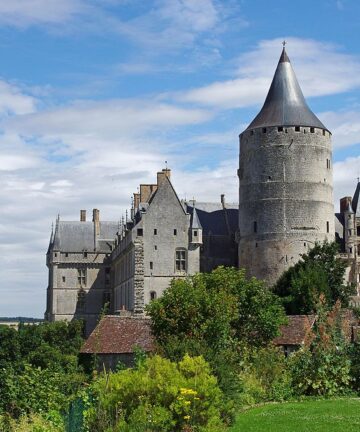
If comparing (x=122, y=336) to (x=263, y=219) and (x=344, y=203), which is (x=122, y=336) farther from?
(x=344, y=203)

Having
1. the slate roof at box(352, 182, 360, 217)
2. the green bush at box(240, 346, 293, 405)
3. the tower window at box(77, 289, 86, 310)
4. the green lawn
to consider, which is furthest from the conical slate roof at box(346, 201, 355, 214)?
the green lawn

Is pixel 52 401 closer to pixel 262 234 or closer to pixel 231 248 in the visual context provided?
pixel 262 234

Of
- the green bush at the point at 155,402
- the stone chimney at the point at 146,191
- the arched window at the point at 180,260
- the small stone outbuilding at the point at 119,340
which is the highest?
the stone chimney at the point at 146,191

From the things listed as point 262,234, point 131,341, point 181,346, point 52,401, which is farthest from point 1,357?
point 52,401

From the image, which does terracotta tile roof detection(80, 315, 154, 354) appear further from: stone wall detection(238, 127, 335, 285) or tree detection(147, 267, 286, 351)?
stone wall detection(238, 127, 335, 285)

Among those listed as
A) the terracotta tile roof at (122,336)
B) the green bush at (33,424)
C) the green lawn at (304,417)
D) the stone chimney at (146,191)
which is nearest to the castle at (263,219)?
the stone chimney at (146,191)

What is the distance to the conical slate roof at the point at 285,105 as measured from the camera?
6369 cm

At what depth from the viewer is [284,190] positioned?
62344 mm

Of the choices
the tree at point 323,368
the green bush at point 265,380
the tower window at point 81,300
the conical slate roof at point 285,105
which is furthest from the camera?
the tower window at point 81,300

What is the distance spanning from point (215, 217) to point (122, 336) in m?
36.9

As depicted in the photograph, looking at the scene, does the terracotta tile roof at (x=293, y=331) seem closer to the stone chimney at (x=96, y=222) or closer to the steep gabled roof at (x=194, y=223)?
the steep gabled roof at (x=194, y=223)

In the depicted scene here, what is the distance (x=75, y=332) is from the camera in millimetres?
61469

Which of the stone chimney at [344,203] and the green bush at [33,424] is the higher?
the stone chimney at [344,203]

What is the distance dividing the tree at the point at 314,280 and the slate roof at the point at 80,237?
891 inches
